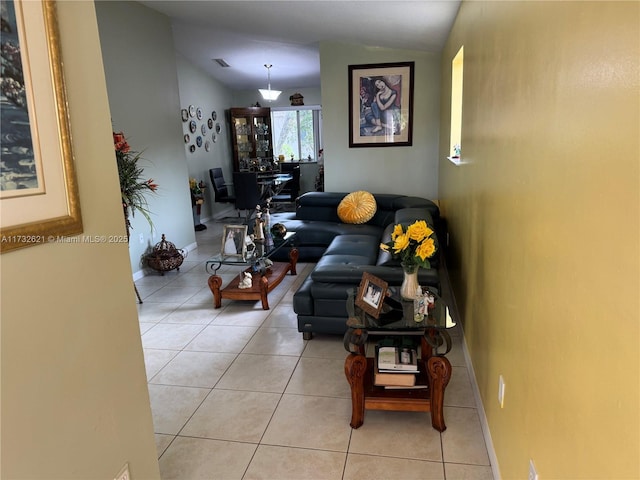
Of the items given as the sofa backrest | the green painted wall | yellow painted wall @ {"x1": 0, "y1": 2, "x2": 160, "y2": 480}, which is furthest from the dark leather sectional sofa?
yellow painted wall @ {"x1": 0, "y1": 2, "x2": 160, "y2": 480}

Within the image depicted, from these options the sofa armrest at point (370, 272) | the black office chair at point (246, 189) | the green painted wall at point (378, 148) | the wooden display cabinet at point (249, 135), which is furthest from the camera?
the wooden display cabinet at point (249, 135)

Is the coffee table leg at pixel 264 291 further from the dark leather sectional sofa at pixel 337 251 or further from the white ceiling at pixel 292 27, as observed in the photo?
the white ceiling at pixel 292 27

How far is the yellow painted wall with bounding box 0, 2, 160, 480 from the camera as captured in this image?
3.55 ft

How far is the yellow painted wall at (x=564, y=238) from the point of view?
31.3 inches

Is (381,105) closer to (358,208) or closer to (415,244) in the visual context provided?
(358,208)

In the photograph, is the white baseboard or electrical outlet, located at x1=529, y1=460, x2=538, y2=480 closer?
electrical outlet, located at x1=529, y1=460, x2=538, y2=480

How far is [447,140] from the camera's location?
4562 millimetres

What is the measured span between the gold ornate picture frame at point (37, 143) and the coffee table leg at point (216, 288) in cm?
274

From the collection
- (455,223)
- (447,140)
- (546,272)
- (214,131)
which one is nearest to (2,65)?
(546,272)

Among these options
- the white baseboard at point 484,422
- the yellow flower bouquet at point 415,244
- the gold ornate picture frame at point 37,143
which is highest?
the gold ornate picture frame at point 37,143

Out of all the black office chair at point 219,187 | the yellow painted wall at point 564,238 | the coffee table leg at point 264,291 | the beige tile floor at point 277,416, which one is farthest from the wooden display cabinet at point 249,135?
the yellow painted wall at point 564,238

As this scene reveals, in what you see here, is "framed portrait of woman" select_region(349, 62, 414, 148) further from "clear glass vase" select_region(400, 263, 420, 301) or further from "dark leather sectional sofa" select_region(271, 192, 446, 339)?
"clear glass vase" select_region(400, 263, 420, 301)

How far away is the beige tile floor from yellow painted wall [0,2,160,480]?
2.20 ft

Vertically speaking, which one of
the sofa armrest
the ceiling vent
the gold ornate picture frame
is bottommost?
the sofa armrest
